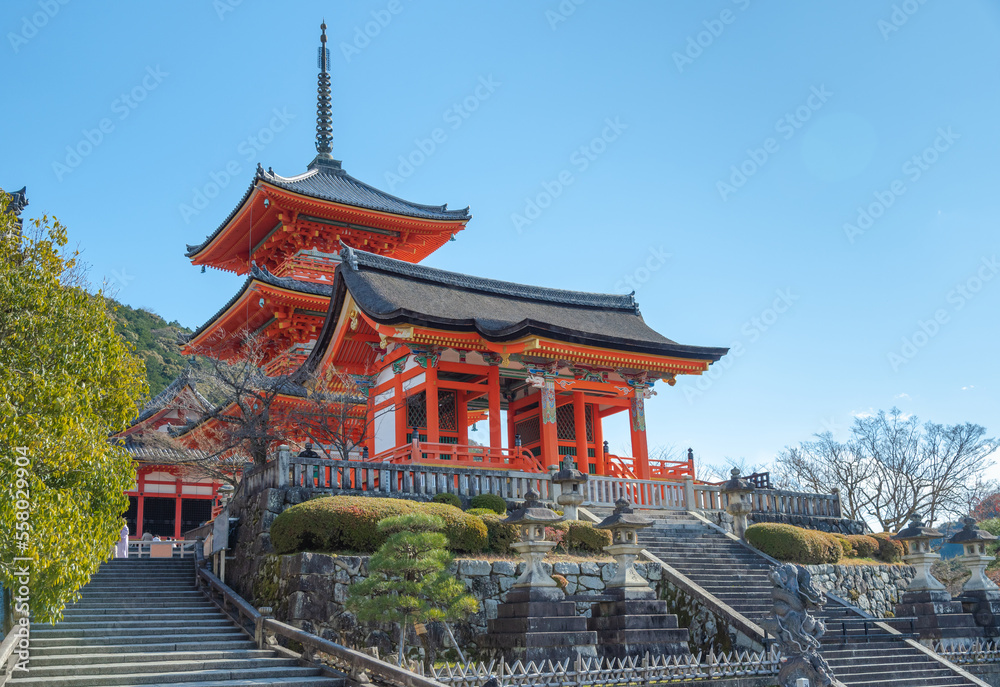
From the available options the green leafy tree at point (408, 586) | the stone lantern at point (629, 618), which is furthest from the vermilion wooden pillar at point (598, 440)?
the green leafy tree at point (408, 586)

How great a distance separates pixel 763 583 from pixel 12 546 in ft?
44.5

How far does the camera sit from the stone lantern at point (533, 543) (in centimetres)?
1327

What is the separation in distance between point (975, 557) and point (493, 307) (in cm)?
1354

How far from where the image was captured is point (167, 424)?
34.7 meters

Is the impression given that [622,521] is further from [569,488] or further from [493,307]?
[493,307]

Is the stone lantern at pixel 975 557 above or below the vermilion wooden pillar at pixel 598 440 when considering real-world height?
below

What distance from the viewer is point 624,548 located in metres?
14.3

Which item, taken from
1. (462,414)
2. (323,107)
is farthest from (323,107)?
(462,414)

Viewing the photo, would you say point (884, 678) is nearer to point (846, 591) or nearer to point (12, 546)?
point (846, 591)

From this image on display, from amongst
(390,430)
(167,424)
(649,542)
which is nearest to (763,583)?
(649,542)

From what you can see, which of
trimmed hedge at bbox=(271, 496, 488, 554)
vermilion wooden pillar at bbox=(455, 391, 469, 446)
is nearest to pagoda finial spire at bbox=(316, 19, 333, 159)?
vermilion wooden pillar at bbox=(455, 391, 469, 446)

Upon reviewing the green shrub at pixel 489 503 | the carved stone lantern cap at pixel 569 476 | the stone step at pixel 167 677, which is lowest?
the stone step at pixel 167 677

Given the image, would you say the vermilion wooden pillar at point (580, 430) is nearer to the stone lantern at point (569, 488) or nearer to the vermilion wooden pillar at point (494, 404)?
the vermilion wooden pillar at point (494, 404)

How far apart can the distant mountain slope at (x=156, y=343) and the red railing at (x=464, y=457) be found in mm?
38194
